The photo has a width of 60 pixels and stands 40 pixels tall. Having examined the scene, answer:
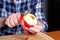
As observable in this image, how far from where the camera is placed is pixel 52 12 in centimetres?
239

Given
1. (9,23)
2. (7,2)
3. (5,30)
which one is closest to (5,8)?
(7,2)

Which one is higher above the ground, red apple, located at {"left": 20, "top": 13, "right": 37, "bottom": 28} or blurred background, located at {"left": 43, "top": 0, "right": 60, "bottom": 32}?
red apple, located at {"left": 20, "top": 13, "right": 37, "bottom": 28}

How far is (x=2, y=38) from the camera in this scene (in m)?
0.85

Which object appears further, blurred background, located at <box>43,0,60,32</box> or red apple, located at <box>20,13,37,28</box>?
blurred background, located at <box>43,0,60,32</box>

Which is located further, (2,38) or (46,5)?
(46,5)

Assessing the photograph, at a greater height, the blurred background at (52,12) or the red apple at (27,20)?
the red apple at (27,20)

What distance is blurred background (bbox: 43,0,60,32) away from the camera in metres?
2.35

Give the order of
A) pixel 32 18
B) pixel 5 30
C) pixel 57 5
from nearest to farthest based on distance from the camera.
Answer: pixel 32 18
pixel 5 30
pixel 57 5

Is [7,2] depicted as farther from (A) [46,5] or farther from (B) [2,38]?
(A) [46,5]

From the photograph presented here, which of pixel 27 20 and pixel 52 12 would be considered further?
pixel 52 12

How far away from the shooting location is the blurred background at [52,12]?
2.35m

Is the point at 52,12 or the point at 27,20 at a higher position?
the point at 27,20

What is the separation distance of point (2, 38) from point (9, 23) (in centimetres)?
8

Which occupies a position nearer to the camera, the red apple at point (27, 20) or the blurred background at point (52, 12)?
the red apple at point (27, 20)
